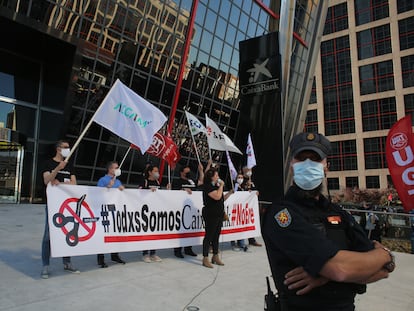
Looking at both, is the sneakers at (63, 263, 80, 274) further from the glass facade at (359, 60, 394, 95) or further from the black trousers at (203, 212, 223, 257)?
the glass facade at (359, 60, 394, 95)

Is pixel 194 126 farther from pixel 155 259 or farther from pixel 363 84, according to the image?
pixel 363 84

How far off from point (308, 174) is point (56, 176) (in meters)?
4.65

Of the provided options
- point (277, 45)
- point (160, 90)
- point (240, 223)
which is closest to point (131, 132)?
point (240, 223)

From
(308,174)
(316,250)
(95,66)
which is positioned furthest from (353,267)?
(95,66)

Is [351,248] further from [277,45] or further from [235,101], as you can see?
[235,101]

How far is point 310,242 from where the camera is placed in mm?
1534

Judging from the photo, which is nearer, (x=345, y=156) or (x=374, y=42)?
(x=374, y=42)

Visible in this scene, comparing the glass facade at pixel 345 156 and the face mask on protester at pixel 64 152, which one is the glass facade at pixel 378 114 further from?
the face mask on protester at pixel 64 152

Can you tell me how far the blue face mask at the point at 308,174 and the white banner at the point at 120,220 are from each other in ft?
14.0

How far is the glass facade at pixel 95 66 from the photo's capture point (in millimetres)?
18578

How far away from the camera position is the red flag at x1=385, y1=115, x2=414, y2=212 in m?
7.87

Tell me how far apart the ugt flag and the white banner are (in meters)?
1.00

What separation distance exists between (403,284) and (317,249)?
228 inches

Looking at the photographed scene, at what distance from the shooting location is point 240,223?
862cm
